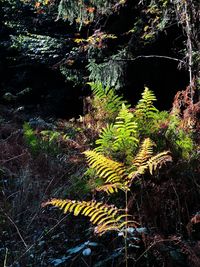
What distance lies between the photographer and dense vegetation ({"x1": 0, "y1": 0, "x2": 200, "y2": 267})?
2.36m

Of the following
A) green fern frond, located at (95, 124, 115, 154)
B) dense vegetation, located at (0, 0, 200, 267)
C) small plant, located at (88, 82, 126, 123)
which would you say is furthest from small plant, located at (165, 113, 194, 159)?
small plant, located at (88, 82, 126, 123)

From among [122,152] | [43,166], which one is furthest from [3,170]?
[122,152]

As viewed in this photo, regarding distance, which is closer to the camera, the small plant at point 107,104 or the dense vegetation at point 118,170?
the dense vegetation at point 118,170

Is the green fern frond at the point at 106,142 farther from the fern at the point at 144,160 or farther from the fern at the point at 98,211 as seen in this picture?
the fern at the point at 98,211

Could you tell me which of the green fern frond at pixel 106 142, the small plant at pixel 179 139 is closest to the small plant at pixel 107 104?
the small plant at pixel 179 139

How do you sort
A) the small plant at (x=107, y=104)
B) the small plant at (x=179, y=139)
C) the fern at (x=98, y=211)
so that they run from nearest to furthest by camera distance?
the fern at (x=98, y=211)
the small plant at (x=179, y=139)
the small plant at (x=107, y=104)

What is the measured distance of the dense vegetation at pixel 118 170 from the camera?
2.36m

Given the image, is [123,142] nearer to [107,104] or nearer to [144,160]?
[144,160]

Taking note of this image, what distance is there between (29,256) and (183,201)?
1.18 m

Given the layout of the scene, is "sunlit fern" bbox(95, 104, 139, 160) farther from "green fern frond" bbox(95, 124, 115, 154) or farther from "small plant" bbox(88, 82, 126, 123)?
"small plant" bbox(88, 82, 126, 123)

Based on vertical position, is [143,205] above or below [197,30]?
below

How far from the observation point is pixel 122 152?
3166 millimetres

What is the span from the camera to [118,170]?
2.51m

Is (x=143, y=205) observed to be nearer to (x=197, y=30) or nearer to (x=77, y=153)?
(x=77, y=153)
